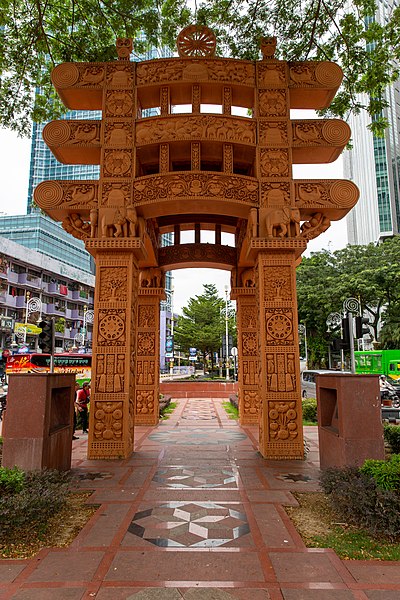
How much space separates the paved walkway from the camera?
9.81ft

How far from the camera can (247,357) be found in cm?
1198

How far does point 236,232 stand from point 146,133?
14.8ft

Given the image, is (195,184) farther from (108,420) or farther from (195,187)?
(108,420)

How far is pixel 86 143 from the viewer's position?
824 cm

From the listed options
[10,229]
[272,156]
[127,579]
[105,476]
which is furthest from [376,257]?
[10,229]

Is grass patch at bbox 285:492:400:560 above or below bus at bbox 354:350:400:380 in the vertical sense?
below

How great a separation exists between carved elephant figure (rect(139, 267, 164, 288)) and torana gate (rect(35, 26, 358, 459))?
3713 millimetres

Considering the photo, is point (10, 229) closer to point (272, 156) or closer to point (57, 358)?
Result: point (57, 358)

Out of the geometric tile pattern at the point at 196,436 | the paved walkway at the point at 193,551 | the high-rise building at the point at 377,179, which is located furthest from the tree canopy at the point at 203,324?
the paved walkway at the point at 193,551

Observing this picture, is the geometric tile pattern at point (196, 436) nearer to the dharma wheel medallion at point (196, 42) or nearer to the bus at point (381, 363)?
the dharma wheel medallion at point (196, 42)

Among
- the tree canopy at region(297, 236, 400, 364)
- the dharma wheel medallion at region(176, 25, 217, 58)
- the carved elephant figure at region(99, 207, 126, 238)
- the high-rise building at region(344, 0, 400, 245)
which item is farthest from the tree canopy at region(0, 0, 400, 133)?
the high-rise building at region(344, 0, 400, 245)

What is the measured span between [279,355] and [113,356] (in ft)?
10.2

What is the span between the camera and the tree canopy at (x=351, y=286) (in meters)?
27.9

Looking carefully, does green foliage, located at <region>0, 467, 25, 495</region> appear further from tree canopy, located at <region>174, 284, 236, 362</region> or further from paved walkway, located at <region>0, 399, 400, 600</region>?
tree canopy, located at <region>174, 284, 236, 362</region>
